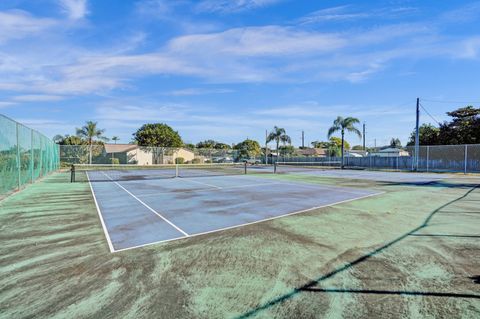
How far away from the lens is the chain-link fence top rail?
10.1m

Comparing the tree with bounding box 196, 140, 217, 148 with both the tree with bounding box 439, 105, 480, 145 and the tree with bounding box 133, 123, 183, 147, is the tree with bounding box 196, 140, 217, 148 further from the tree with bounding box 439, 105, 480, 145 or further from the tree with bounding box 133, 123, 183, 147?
the tree with bounding box 439, 105, 480, 145

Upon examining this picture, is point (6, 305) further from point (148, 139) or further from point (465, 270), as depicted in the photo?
point (148, 139)

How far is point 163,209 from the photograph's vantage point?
27.4 ft

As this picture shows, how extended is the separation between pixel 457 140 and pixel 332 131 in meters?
16.4

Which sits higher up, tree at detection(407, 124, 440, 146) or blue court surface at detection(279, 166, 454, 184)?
tree at detection(407, 124, 440, 146)

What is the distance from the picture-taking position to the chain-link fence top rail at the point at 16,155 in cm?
1006

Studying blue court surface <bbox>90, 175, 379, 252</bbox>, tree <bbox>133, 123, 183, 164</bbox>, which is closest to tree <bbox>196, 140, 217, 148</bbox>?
tree <bbox>133, 123, 183, 164</bbox>

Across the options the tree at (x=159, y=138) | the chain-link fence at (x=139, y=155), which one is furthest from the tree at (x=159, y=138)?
the chain-link fence at (x=139, y=155)

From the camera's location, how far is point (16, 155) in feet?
39.1

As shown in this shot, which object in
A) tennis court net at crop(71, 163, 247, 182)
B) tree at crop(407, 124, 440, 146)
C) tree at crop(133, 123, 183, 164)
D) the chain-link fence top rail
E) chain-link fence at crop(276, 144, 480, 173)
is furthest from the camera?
tree at crop(133, 123, 183, 164)

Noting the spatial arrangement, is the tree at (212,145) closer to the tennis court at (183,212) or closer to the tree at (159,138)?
the tree at (159,138)

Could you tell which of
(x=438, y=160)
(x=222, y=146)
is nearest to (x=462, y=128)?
(x=438, y=160)

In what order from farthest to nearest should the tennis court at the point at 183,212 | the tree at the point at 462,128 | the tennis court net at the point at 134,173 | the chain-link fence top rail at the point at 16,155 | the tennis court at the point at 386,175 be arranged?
the tree at the point at 462,128 < the tennis court net at the point at 134,173 < the tennis court at the point at 386,175 < the chain-link fence top rail at the point at 16,155 < the tennis court at the point at 183,212

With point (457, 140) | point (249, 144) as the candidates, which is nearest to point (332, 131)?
point (457, 140)
